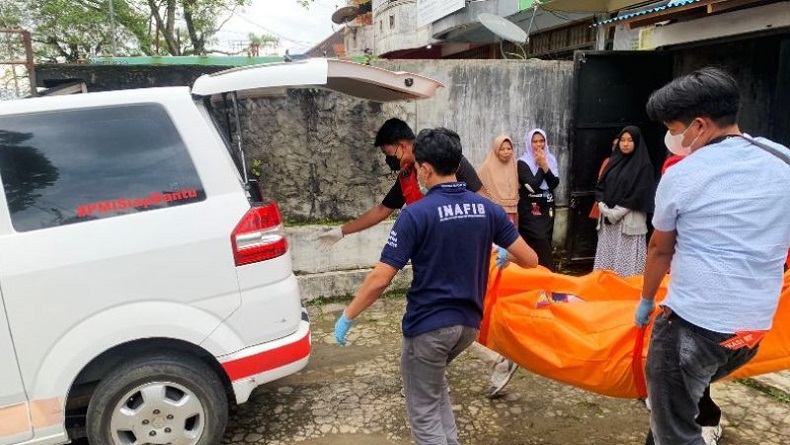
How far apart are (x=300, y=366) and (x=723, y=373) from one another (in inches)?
77.9

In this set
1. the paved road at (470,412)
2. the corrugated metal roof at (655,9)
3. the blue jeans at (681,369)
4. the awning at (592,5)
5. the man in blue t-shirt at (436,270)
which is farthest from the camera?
the awning at (592,5)

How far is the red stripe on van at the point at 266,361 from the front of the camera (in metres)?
2.73

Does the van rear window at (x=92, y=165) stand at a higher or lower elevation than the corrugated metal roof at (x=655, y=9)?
lower

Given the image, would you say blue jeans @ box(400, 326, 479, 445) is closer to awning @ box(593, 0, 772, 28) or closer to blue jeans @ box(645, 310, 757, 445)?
blue jeans @ box(645, 310, 757, 445)

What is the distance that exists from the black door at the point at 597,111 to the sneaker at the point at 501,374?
3044 millimetres

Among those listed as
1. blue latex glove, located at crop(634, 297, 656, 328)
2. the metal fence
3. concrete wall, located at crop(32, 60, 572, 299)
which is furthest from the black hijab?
the metal fence

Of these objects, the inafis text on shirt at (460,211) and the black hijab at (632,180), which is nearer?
the inafis text on shirt at (460,211)

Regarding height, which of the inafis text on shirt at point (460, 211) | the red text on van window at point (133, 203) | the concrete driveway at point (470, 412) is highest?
the red text on van window at point (133, 203)

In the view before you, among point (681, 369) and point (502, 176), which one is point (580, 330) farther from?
point (502, 176)

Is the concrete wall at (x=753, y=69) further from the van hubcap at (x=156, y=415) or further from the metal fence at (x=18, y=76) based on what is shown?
the metal fence at (x=18, y=76)

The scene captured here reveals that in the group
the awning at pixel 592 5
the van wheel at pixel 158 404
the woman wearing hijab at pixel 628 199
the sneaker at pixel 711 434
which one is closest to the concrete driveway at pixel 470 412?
the sneaker at pixel 711 434

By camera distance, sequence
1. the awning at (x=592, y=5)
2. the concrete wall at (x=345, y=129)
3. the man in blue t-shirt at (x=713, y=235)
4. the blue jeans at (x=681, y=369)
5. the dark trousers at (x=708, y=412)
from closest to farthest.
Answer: the man in blue t-shirt at (x=713, y=235) → the blue jeans at (x=681, y=369) → the dark trousers at (x=708, y=412) → the concrete wall at (x=345, y=129) → the awning at (x=592, y=5)

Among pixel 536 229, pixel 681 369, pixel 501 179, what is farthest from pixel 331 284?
pixel 681 369

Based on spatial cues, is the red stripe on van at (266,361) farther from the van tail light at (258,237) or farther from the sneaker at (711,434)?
the sneaker at (711,434)
